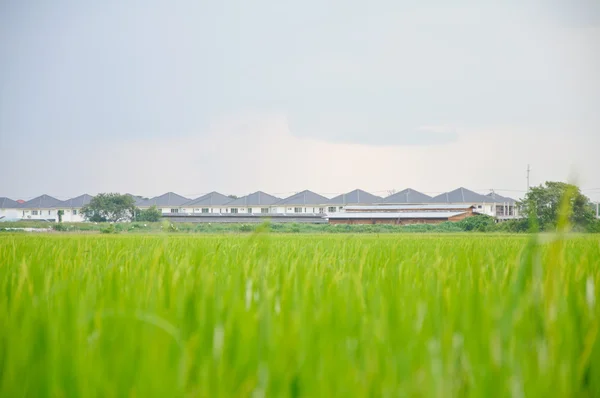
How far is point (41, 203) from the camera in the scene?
67.1 metres

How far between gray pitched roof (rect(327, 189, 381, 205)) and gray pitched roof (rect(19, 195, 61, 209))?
3443 cm

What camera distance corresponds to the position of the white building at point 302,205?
5900 centimetres

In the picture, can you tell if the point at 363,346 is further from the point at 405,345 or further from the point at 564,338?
the point at 564,338

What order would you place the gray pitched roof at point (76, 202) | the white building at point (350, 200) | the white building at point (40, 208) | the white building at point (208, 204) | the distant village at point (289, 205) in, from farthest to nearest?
the white building at point (40, 208) < the gray pitched roof at point (76, 202) < the white building at point (208, 204) < the white building at point (350, 200) < the distant village at point (289, 205)

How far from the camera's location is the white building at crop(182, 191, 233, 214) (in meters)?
61.1

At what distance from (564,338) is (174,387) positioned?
0.66 m

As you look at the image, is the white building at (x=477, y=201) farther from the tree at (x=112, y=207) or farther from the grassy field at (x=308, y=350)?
the grassy field at (x=308, y=350)

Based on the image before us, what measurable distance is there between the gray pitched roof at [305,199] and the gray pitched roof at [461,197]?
39.7 feet

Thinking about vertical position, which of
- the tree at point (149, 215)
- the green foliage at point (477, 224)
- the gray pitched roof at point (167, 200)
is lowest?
the green foliage at point (477, 224)

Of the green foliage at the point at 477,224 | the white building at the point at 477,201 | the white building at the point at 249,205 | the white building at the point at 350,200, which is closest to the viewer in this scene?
the green foliage at the point at 477,224

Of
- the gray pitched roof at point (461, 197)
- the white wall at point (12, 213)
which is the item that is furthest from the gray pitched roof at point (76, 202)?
the gray pitched roof at point (461, 197)

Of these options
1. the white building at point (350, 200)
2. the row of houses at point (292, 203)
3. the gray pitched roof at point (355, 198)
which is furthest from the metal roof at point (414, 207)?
the gray pitched roof at point (355, 198)

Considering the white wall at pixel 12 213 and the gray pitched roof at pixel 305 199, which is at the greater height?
the gray pitched roof at pixel 305 199

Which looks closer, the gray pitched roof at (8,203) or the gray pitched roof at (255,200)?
the gray pitched roof at (255,200)
